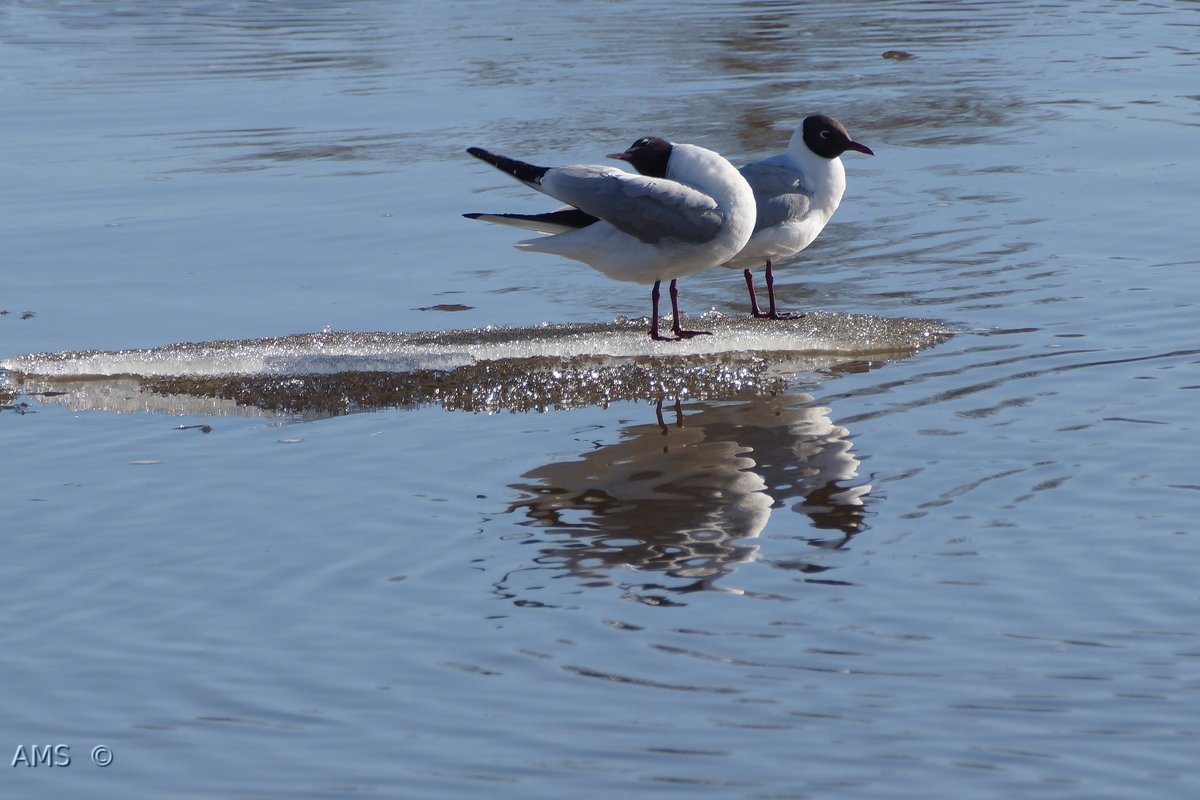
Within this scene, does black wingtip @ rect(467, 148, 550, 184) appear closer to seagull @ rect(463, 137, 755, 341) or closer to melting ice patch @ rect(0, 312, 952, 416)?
seagull @ rect(463, 137, 755, 341)

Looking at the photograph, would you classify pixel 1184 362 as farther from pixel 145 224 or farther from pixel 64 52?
pixel 64 52

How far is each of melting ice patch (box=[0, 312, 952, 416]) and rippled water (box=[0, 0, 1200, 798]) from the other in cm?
6

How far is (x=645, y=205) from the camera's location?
7.23 m

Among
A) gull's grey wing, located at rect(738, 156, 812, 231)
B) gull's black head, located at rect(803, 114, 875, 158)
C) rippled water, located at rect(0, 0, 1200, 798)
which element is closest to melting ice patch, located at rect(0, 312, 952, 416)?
rippled water, located at rect(0, 0, 1200, 798)

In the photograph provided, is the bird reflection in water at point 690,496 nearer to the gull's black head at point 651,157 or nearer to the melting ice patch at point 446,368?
the melting ice patch at point 446,368

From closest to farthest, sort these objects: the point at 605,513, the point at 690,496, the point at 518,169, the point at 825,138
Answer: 1. the point at 605,513
2. the point at 690,496
3. the point at 518,169
4. the point at 825,138

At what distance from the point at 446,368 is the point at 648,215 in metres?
1.13

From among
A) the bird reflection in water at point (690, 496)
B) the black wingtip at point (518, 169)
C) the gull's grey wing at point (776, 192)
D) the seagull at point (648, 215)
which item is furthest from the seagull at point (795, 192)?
the bird reflection in water at point (690, 496)

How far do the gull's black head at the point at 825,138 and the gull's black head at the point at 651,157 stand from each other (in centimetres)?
103

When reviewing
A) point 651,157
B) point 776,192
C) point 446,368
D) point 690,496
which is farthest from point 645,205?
point 690,496

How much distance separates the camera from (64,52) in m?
19.6

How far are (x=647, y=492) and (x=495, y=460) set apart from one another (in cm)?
68

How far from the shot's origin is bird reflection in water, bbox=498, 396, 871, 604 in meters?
4.80

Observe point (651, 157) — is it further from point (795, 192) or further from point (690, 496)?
point (690, 496)
